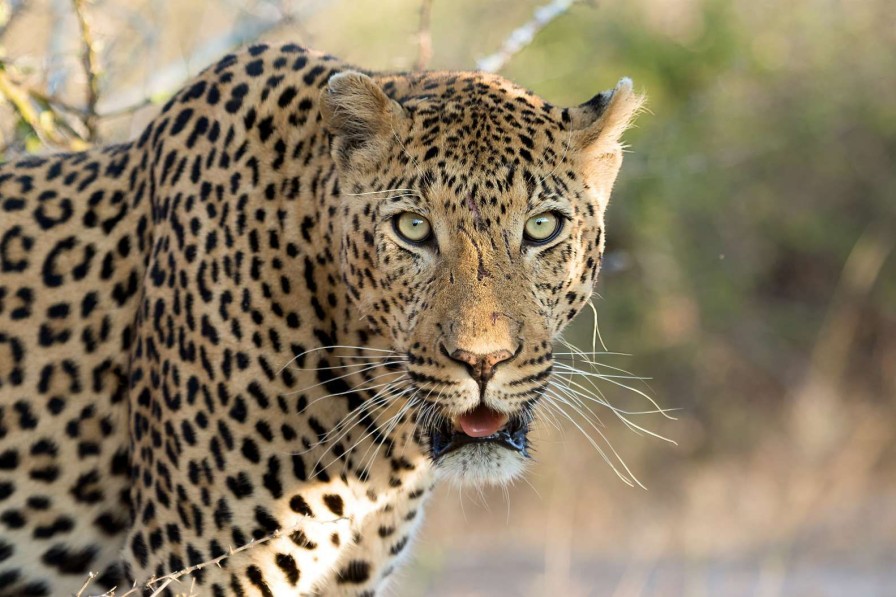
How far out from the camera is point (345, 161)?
4.57 m

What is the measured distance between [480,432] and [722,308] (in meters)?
13.0

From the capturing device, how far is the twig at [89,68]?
20.0ft

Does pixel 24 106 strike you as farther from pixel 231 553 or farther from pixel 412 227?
pixel 231 553

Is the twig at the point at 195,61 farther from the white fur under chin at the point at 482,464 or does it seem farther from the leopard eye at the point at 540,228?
the white fur under chin at the point at 482,464

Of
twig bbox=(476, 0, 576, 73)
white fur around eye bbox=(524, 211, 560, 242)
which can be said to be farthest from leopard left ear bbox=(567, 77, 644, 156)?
twig bbox=(476, 0, 576, 73)

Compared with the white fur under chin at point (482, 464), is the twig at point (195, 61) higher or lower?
higher

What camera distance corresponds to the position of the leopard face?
13.6 feet

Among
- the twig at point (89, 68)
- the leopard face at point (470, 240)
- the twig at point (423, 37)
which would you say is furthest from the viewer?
the twig at point (423, 37)

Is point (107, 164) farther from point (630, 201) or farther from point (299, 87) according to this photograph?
point (630, 201)

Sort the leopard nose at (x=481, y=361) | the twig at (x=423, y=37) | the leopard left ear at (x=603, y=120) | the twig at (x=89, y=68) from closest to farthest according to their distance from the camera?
the leopard nose at (x=481, y=361)
the leopard left ear at (x=603, y=120)
the twig at (x=89, y=68)
the twig at (x=423, y=37)

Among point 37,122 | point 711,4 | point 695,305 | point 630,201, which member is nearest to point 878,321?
point 695,305

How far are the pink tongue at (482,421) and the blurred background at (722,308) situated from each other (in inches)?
345

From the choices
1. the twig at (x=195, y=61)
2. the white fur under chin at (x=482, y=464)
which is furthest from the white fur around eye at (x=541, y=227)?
the twig at (x=195, y=61)

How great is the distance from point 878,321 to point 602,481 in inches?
183
